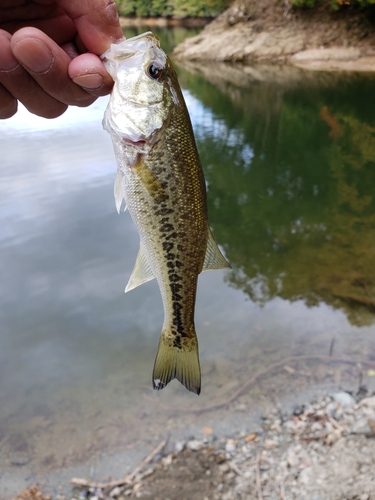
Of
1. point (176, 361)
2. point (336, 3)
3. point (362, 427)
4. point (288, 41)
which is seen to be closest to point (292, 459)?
point (362, 427)

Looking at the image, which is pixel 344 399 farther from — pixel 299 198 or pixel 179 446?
pixel 299 198

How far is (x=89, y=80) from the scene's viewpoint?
2205 mm

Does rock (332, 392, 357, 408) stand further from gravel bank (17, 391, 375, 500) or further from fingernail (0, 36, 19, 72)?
fingernail (0, 36, 19, 72)

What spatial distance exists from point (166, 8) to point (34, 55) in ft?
209

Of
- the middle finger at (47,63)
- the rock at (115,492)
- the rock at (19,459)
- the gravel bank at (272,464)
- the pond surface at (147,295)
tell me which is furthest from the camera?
the pond surface at (147,295)

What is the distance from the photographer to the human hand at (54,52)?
6.81 ft

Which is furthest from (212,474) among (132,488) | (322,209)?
(322,209)

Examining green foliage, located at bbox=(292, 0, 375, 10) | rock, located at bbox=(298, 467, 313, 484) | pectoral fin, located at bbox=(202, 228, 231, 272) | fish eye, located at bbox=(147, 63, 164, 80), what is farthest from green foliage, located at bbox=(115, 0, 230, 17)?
pectoral fin, located at bbox=(202, 228, 231, 272)

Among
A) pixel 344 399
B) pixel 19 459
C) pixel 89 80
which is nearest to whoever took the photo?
pixel 89 80

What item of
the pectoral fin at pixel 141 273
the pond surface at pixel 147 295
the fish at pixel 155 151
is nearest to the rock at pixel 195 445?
the pond surface at pixel 147 295

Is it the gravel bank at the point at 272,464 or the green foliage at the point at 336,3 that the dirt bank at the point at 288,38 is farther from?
the gravel bank at the point at 272,464

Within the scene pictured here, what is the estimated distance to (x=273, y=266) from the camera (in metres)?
8.45

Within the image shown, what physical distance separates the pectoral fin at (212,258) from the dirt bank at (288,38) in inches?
1009

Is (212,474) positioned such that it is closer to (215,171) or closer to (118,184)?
(118,184)
